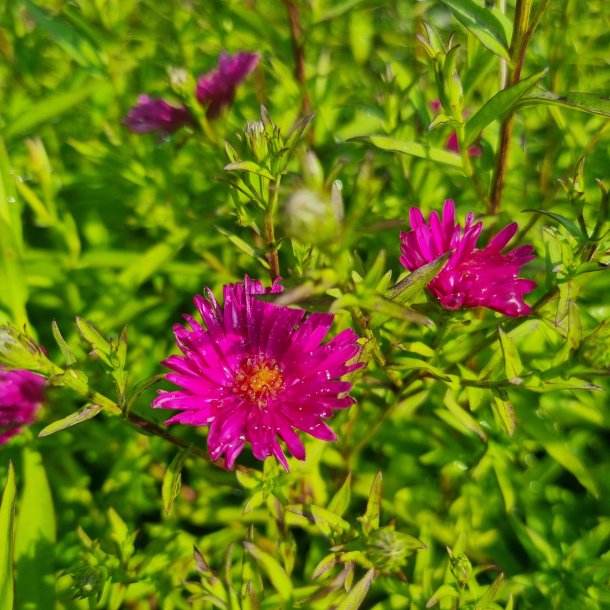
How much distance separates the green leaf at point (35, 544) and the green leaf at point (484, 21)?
1.05m

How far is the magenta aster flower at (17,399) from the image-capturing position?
1.03 metres

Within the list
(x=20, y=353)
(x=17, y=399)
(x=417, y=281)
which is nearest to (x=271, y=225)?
(x=417, y=281)

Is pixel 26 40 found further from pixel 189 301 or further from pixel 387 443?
pixel 387 443

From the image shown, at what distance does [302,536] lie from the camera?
1.24 meters

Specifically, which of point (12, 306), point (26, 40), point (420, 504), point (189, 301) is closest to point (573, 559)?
point (420, 504)

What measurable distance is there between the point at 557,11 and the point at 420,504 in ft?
4.29

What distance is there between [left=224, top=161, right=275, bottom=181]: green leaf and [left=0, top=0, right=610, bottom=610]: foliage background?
0.16 ft

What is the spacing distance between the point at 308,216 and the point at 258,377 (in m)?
0.51

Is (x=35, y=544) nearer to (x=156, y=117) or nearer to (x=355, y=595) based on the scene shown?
(x=355, y=595)

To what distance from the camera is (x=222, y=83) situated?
1.12 m

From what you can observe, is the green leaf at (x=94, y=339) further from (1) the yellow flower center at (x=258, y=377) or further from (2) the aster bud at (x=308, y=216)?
(2) the aster bud at (x=308, y=216)

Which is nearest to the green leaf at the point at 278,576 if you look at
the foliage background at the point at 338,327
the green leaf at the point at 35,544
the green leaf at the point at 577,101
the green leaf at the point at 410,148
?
the foliage background at the point at 338,327

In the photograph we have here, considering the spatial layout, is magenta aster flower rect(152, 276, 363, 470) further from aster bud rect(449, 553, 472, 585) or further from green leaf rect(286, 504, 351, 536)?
aster bud rect(449, 553, 472, 585)

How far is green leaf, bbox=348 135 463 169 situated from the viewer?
0.88m
